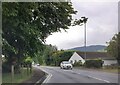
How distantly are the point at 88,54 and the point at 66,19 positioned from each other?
9609 cm

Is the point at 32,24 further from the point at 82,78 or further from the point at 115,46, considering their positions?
the point at 115,46

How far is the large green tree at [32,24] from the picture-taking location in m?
22.2

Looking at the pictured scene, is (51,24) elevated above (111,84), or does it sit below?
above

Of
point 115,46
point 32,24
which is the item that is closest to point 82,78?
point 32,24

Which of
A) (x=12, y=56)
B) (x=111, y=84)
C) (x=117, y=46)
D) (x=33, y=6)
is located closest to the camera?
(x=33, y=6)

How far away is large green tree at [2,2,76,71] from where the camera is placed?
22203 mm

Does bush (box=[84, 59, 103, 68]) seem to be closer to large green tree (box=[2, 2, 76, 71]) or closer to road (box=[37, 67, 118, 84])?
road (box=[37, 67, 118, 84])

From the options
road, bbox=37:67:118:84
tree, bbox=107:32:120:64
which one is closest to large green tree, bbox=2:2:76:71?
road, bbox=37:67:118:84

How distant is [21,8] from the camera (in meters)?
20.9

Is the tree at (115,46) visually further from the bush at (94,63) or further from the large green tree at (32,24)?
the large green tree at (32,24)

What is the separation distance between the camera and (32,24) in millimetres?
26531

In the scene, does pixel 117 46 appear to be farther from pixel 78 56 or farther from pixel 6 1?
pixel 6 1

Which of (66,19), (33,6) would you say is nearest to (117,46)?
(66,19)

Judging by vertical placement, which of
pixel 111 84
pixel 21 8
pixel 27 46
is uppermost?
pixel 21 8
